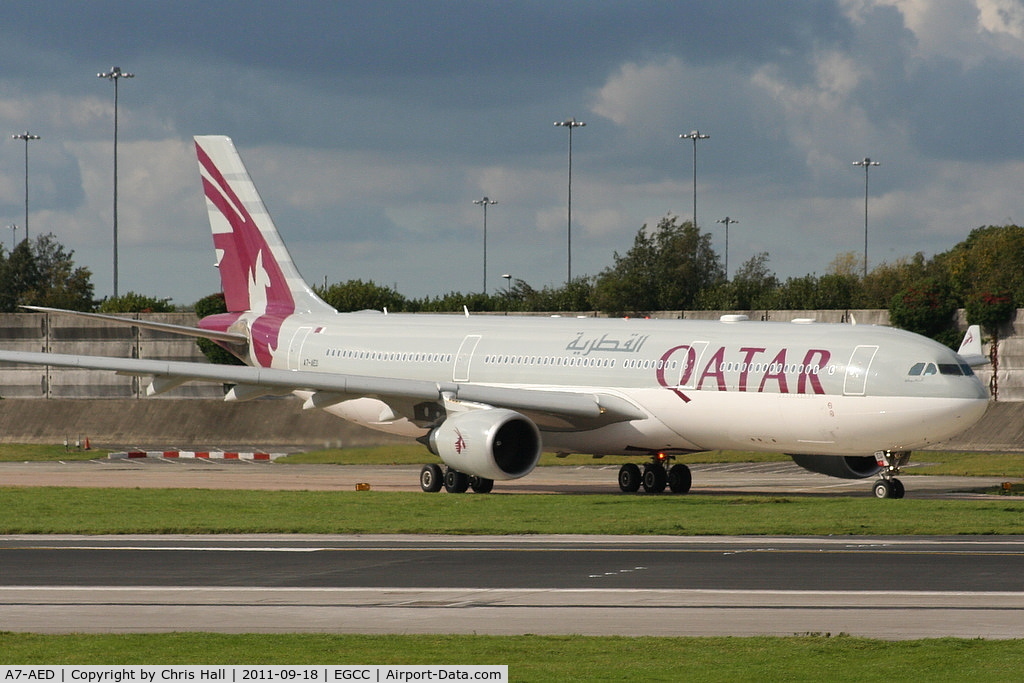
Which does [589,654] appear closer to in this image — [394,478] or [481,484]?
[481,484]

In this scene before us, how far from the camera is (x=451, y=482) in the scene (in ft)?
125

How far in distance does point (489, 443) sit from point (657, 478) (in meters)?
5.32

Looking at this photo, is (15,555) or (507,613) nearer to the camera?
(507,613)

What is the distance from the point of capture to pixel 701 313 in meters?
75.1

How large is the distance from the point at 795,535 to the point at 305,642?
13664 millimetres

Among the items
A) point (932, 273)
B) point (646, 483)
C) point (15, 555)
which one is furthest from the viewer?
point (932, 273)

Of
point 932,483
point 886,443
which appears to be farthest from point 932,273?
point 886,443

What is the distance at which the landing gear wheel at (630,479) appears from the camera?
39.4 metres

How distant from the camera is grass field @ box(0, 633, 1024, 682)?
14445mm

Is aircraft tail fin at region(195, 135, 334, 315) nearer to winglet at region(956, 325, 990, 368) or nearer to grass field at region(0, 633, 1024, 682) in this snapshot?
winglet at region(956, 325, 990, 368)

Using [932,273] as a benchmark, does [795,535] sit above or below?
below

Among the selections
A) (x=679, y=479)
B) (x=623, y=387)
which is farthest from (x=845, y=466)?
(x=623, y=387)

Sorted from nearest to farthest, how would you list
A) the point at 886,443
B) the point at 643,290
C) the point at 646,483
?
1. the point at 886,443
2. the point at 646,483
3. the point at 643,290

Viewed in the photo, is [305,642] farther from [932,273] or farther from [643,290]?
[932,273]
